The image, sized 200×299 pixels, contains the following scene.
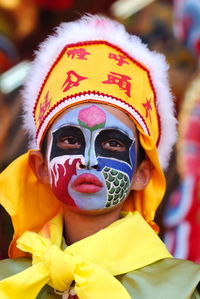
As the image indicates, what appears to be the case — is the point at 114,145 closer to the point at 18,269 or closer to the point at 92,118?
the point at 92,118

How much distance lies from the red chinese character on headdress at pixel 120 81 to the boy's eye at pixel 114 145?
0.14 metres

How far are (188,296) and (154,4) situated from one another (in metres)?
2.90

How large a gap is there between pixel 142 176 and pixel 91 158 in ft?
0.71

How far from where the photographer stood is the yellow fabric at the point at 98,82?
175 cm

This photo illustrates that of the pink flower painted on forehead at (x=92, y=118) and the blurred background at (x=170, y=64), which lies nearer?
the pink flower painted on forehead at (x=92, y=118)

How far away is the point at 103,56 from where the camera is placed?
5.90 feet

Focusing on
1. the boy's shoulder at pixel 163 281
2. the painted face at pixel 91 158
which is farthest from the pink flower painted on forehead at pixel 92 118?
the boy's shoulder at pixel 163 281

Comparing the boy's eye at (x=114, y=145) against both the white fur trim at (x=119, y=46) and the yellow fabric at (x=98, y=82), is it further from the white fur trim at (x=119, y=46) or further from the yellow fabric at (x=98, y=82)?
the white fur trim at (x=119, y=46)

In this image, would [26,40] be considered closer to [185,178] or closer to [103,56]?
[185,178]

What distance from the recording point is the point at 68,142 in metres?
1.71

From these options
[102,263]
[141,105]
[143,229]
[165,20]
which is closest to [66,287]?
[102,263]

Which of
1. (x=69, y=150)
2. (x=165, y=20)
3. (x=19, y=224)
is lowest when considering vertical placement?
(x=19, y=224)

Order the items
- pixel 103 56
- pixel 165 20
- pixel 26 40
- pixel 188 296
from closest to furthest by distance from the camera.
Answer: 1. pixel 188 296
2. pixel 103 56
3. pixel 165 20
4. pixel 26 40

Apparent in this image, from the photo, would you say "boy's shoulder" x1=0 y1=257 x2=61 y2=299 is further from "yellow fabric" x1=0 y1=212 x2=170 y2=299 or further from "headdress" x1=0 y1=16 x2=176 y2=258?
"headdress" x1=0 y1=16 x2=176 y2=258
